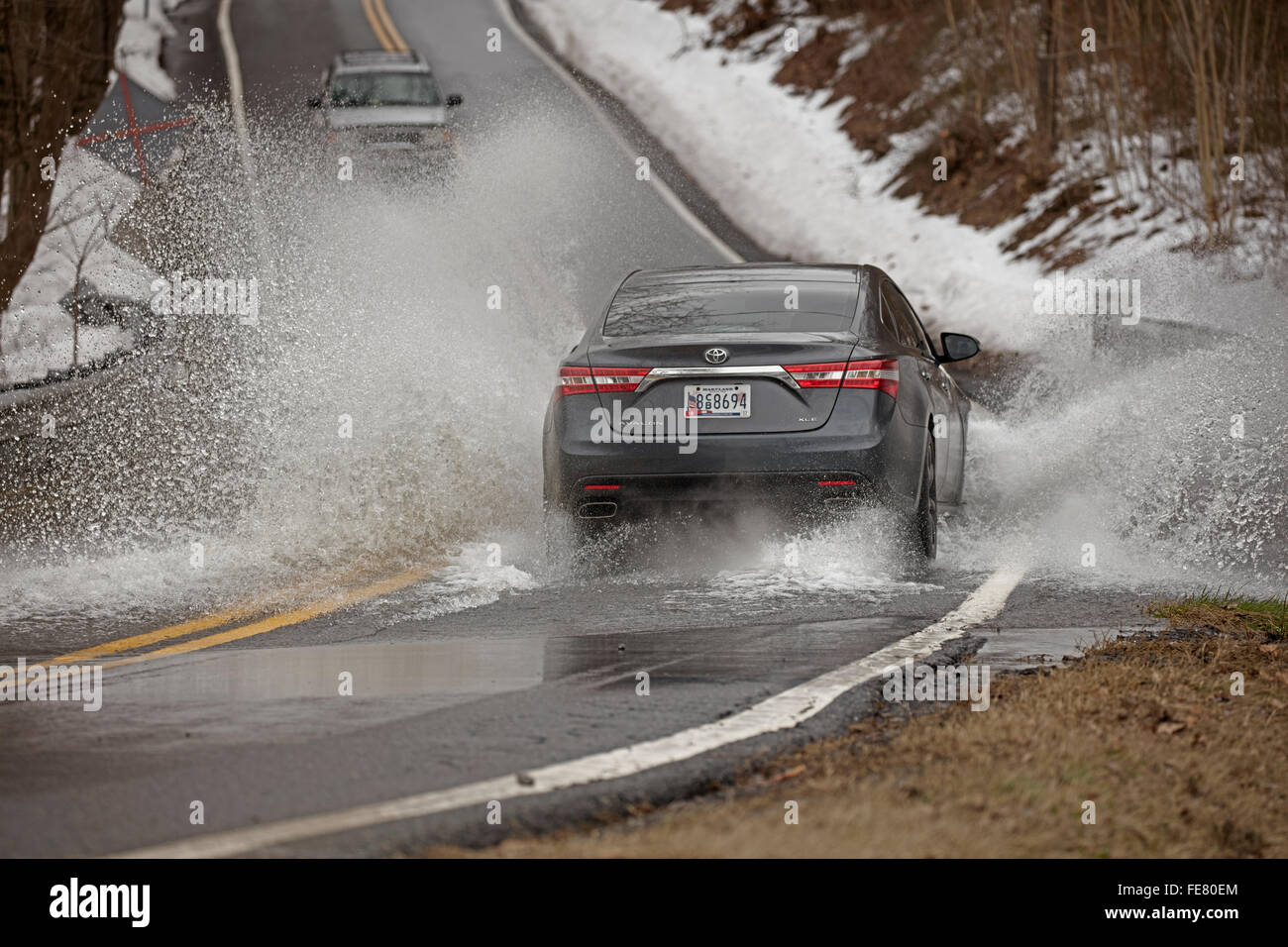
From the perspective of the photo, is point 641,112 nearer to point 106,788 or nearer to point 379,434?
point 379,434

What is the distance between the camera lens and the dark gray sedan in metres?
8.07

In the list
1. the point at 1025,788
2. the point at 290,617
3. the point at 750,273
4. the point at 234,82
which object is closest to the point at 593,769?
the point at 1025,788

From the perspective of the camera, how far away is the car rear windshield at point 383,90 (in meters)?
26.2

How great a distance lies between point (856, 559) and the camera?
8414 millimetres

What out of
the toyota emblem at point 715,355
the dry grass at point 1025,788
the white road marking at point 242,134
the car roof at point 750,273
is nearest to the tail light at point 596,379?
the toyota emblem at point 715,355

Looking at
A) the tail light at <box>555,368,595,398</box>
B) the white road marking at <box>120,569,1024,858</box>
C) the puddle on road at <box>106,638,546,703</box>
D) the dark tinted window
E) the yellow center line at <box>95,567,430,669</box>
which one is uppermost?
the dark tinted window

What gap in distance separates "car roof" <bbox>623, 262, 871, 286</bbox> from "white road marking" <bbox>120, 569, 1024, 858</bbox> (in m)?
2.88

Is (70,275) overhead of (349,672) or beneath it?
overhead

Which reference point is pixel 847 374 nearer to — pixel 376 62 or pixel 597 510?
pixel 597 510

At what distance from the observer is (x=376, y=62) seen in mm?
27859

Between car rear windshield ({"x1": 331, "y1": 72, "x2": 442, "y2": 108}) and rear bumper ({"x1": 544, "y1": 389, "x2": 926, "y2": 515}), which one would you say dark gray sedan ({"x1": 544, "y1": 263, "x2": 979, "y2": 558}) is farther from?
car rear windshield ({"x1": 331, "y1": 72, "x2": 442, "y2": 108})

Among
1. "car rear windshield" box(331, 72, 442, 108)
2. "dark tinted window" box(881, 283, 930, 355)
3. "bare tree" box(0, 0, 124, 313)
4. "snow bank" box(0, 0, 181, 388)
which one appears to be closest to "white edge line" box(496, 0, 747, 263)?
"car rear windshield" box(331, 72, 442, 108)

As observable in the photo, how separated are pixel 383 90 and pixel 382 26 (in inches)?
486

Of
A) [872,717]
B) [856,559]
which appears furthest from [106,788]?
[856,559]
